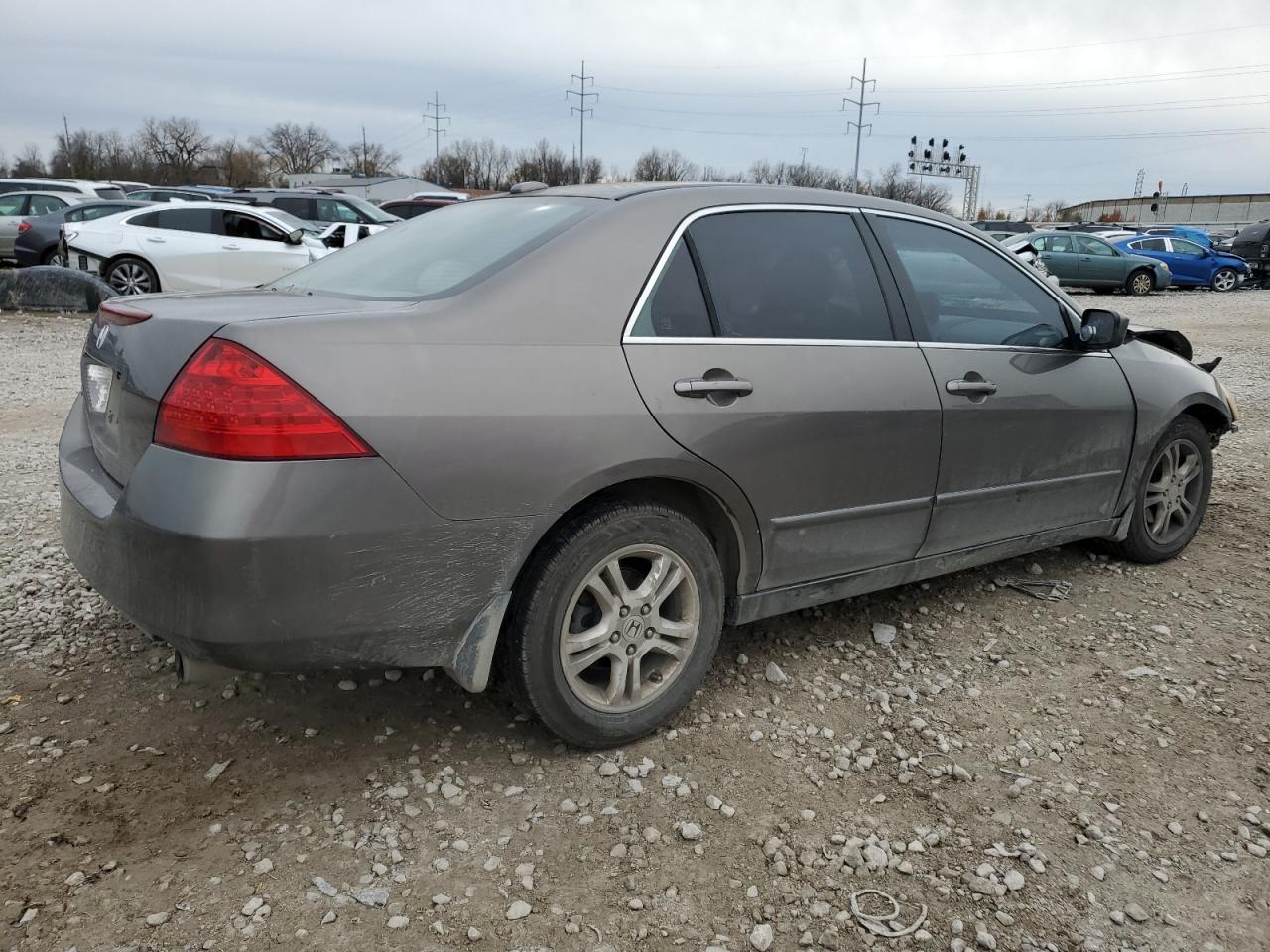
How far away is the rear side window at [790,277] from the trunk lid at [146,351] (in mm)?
1052

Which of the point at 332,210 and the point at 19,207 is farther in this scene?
the point at 332,210

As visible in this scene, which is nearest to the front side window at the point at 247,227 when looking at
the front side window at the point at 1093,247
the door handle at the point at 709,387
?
the door handle at the point at 709,387

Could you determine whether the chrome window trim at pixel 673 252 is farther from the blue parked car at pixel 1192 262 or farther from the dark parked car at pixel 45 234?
the blue parked car at pixel 1192 262

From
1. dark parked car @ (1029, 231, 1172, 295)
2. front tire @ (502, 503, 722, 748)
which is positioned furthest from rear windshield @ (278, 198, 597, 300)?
dark parked car @ (1029, 231, 1172, 295)

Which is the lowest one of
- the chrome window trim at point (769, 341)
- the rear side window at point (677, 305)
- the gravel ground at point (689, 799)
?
the gravel ground at point (689, 799)

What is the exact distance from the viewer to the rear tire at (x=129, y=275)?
13672mm

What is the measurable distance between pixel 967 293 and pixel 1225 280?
2759 centimetres

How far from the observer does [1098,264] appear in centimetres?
2384

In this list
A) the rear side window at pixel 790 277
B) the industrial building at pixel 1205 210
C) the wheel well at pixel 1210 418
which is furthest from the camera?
the industrial building at pixel 1205 210

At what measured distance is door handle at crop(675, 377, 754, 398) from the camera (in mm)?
2812

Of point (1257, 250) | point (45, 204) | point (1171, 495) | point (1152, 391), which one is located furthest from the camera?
point (1257, 250)

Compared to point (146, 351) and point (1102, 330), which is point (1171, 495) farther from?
point (146, 351)

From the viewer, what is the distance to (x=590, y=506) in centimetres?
275

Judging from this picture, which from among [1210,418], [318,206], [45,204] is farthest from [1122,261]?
[45,204]
